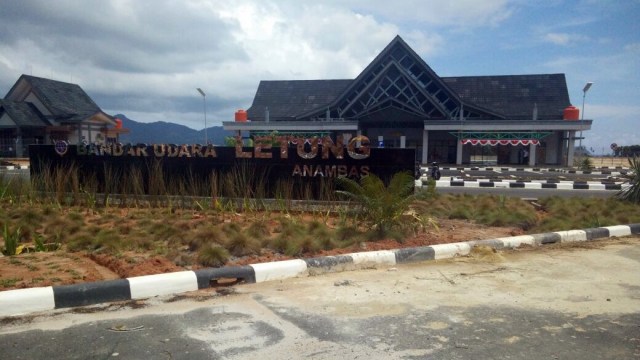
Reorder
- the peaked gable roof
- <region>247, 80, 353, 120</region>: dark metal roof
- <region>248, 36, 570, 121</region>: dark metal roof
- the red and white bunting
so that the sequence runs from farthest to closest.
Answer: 1. the peaked gable roof
2. <region>247, 80, 353, 120</region>: dark metal roof
3. <region>248, 36, 570, 121</region>: dark metal roof
4. the red and white bunting

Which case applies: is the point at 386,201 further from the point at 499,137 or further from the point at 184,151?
the point at 499,137

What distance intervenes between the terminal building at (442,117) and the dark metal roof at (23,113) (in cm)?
1819

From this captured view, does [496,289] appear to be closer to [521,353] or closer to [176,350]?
[521,353]

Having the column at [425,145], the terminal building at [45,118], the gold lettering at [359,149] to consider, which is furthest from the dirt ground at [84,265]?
the terminal building at [45,118]

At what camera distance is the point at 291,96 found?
42750 millimetres

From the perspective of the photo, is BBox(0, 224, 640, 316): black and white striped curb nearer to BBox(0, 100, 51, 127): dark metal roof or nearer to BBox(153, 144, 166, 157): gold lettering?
BBox(153, 144, 166, 157): gold lettering

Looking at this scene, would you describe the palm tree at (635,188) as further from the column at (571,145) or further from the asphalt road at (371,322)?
the column at (571,145)

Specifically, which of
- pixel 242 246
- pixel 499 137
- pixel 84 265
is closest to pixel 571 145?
pixel 499 137

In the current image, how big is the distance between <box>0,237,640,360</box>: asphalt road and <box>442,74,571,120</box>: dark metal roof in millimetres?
33436

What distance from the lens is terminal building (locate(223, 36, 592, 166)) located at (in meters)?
32.1

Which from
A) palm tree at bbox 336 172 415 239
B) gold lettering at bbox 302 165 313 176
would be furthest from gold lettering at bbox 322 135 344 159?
palm tree at bbox 336 172 415 239

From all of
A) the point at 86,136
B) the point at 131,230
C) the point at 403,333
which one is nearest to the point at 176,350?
the point at 403,333

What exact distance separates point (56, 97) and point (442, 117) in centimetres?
3660

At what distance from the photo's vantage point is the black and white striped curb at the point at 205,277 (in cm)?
398
